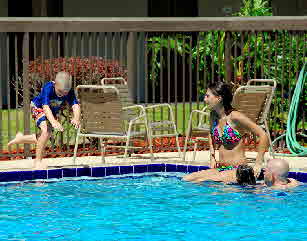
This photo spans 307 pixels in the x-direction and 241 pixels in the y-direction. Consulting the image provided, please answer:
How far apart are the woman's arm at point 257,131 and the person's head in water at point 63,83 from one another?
6.64 feet

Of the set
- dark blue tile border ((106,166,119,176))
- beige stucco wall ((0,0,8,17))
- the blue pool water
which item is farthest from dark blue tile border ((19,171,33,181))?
beige stucco wall ((0,0,8,17))

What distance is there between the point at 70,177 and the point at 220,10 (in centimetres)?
1109

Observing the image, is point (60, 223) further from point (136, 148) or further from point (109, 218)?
point (136, 148)

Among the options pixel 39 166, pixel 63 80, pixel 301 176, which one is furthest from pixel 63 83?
pixel 301 176

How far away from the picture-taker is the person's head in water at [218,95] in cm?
1028

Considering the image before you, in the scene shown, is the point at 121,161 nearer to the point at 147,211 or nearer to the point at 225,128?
the point at 225,128

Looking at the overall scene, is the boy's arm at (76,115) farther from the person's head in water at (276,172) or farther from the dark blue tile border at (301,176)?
the dark blue tile border at (301,176)

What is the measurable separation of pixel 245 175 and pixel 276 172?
324 mm

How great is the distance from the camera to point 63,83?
36.6 feet

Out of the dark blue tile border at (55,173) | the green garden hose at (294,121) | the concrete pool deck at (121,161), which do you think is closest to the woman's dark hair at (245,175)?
the concrete pool deck at (121,161)

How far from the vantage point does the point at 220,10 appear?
21531 mm

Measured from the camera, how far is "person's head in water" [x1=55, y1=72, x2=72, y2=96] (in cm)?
1115

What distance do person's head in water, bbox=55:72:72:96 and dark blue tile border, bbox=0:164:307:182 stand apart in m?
0.91

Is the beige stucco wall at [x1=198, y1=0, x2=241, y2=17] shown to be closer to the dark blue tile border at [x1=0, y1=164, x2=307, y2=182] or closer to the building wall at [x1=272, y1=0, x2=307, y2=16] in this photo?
the building wall at [x1=272, y1=0, x2=307, y2=16]
